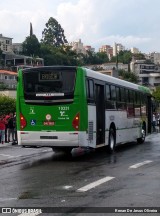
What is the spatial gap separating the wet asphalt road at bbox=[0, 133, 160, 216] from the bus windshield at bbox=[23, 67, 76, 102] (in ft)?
7.52

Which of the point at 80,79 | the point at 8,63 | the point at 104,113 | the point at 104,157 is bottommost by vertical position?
the point at 104,157

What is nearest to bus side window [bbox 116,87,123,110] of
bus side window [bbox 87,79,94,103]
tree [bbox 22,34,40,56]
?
bus side window [bbox 87,79,94,103]

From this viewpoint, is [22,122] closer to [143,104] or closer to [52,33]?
[143,104]

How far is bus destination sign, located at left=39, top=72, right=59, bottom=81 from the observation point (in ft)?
51.7

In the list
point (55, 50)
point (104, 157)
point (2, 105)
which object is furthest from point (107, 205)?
point (55, 50)

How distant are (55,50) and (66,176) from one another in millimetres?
127505

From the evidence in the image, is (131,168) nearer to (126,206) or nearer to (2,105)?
(126,206)

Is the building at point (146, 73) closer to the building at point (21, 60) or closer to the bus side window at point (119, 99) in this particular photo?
the building at point (21, 60)

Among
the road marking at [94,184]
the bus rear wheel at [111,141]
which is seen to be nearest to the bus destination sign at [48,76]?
the bus rear wheel at [111,141]

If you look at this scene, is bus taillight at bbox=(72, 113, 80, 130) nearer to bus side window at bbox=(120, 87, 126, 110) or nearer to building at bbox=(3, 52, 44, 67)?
bus side window at bbox=(120, 87, 126, 110)

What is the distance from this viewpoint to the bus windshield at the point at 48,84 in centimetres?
1552

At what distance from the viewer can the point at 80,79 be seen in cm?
1534

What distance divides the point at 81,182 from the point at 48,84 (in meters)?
5.76

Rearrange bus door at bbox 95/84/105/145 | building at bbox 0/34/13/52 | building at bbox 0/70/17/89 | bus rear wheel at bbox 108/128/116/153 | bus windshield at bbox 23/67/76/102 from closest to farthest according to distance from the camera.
A: bus windshield at bbox 23/67/76/102 < bus door at bbox 95/84/105/145 < bus rear wheel at bbox 108/128/116/153 < building at bbox 0/70/17/89 < building at bbox 0/34/13/52
